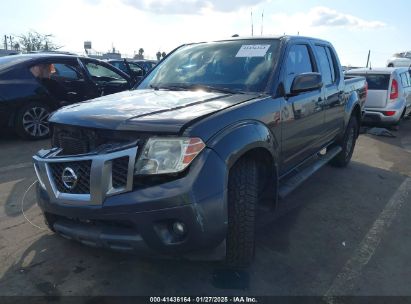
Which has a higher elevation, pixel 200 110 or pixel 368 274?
pixel 200 110

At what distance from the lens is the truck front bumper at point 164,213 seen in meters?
2.29

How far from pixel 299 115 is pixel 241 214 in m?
1.51

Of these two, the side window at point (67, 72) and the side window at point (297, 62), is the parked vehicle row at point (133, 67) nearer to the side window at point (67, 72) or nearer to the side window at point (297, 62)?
the side window at point (67, 72)

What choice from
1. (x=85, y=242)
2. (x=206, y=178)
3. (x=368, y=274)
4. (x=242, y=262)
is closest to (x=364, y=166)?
(x=368, y=274)

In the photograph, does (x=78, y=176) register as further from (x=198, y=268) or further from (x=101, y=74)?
(x=101, y=74)

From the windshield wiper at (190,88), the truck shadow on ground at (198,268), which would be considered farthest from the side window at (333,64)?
the windshield wiper at (190,88)

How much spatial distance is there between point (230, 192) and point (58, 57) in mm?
5684

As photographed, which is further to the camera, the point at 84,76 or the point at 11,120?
the point at 84,76

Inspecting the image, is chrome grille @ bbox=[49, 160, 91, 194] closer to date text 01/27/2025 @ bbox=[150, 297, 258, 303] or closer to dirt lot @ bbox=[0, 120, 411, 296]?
dirt lot @ bbox=[0, 120, 411, 296]

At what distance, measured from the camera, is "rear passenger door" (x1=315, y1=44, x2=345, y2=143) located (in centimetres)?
466

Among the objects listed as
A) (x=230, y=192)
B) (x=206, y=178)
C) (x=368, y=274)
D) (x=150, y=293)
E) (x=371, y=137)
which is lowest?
(x=371, y=137)

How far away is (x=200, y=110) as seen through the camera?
8.86 feet

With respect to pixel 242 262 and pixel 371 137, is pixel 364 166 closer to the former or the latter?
pixel 371 137

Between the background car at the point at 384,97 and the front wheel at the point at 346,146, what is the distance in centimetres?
371
